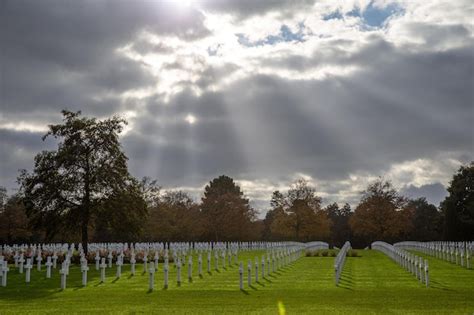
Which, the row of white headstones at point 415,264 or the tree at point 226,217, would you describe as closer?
the row of white headstones at point 415,264

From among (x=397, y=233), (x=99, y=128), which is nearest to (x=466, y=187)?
(x=397, y=233)

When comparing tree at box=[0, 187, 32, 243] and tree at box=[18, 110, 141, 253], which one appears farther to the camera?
tree at box=[0, 187, 32, 243]

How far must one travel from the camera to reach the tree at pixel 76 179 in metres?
44.1

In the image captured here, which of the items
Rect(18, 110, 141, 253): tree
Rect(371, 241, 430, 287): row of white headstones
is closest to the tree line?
Rect(18, 110, 141, 253): tree

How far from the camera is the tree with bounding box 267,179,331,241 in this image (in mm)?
96438

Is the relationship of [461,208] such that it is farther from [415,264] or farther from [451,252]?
[415,264]

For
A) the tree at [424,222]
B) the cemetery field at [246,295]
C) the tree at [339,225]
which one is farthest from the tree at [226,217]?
the cemetery field at [246,295]

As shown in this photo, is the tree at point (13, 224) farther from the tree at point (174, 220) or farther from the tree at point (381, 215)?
the tree at point (381, 215)

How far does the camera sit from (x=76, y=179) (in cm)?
4444

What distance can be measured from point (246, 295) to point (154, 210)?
68742 mm

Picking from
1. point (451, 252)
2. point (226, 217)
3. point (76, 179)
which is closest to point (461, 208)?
point (226, 217)

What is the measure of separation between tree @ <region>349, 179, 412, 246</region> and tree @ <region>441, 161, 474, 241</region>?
971cm

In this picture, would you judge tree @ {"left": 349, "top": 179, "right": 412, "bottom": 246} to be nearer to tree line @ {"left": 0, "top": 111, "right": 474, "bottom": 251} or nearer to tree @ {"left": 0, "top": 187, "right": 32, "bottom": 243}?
tree line @ {"left": 0, "top": 111, "right": 474, "bottom": 251}

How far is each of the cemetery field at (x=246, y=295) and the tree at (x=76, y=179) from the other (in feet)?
52.0
